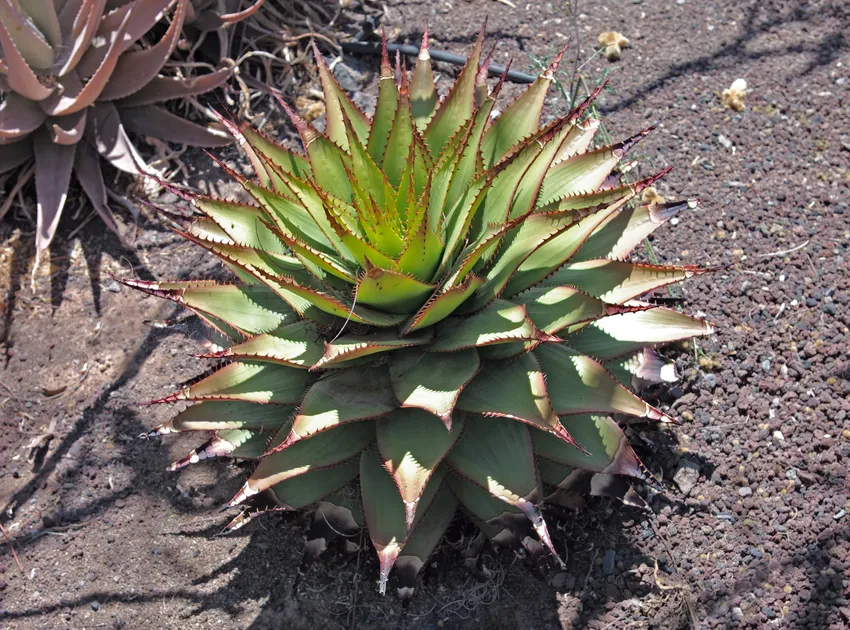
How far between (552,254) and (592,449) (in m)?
0.54

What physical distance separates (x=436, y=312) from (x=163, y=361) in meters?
1.47

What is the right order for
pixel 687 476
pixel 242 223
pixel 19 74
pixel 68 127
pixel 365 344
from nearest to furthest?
pixel 365 344
pixel 242 223
pixel 687 476
pixel 19 74
pixel 68 127

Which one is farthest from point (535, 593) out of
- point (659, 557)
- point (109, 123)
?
point (109, 123)

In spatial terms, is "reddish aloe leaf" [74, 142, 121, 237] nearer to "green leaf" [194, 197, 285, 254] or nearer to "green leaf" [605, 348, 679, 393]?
"green leaf" [194, 197, 285, 254]

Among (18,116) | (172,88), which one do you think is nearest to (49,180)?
(18,116)

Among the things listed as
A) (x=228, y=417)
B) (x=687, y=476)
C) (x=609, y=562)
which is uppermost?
(x=228, y=417)

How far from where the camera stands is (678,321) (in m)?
2.08

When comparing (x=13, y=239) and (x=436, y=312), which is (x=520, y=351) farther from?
(x=13, y=239)

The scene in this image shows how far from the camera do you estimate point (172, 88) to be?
3232 mm

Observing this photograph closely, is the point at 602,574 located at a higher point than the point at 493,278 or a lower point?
lower

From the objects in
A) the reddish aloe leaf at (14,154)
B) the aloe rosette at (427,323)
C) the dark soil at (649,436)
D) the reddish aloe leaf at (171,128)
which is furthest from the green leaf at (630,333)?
the reddish aloe leaf at (14,154)

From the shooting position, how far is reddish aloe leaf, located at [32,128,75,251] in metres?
2.99

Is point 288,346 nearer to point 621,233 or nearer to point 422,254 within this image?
point 422,254

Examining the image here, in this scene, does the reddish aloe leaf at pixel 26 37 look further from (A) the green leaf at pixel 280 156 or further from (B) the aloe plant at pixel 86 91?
(A) the green leaf at pixel 280 156
